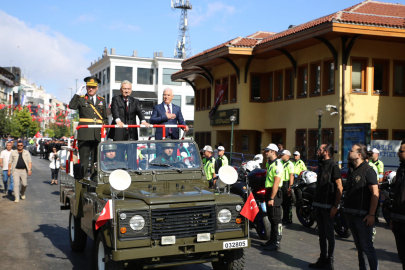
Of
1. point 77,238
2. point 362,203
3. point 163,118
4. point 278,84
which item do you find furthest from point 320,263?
point 278,84

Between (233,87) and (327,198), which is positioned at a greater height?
(233,87)

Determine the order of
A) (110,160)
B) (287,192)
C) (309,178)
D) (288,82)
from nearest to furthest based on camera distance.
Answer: (110,160)
(287,192)
(309,178)
(288,82)

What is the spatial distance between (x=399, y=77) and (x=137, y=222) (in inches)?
802

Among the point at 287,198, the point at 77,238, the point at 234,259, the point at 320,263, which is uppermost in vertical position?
the point at 287,198

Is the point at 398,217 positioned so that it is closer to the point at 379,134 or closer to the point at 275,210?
the point at 275,210

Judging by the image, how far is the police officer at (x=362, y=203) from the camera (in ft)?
19.9

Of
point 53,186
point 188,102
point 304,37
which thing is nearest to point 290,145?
point 304,37

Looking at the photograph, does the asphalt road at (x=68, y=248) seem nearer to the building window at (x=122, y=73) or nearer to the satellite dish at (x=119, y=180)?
the satellite dish at (x=119, y=180)

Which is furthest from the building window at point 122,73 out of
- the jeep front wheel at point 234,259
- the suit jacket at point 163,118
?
the jeep front wheel at point 234,259

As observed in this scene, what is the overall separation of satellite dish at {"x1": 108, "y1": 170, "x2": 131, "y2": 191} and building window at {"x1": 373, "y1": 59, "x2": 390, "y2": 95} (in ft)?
62.3

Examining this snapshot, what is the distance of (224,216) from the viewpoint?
582 cm

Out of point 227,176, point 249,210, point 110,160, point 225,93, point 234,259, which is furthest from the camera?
point 225,93

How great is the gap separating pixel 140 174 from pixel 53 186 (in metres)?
16.4

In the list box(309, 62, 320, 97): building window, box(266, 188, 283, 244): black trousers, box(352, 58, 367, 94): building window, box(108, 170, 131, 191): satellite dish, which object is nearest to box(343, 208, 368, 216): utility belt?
box(266, 188, 283, 244): black trousers
